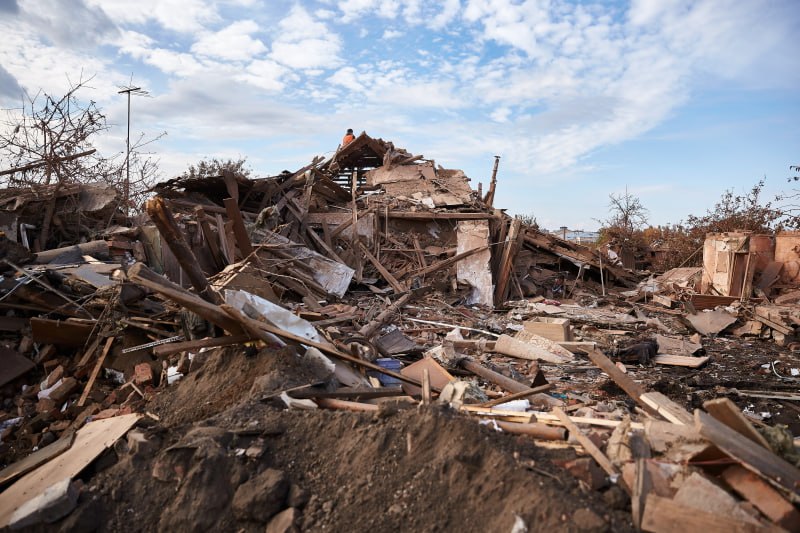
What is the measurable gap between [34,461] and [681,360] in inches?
296

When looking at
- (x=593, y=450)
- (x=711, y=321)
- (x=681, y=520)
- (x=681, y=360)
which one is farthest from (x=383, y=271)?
(x=681, y=520)

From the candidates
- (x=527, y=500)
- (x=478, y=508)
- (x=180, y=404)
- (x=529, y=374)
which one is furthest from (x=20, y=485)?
(x=529, y=374)

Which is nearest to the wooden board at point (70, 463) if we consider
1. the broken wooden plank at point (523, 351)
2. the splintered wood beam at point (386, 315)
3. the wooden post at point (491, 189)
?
the splintered wood beam at point (386, 315)

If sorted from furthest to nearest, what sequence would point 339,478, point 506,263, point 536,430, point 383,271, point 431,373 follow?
1. point 506,263
2. point 383,271
3. point 431,373
4. point 536,430
5. point 339,478

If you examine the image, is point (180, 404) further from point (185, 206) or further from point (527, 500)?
point (185, 206)

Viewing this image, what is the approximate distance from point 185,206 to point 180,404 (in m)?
8.27

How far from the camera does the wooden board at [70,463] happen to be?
125 inches

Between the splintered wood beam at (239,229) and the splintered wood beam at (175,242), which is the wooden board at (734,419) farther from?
the splintered wood beam at (239,229)

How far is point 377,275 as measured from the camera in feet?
40.0

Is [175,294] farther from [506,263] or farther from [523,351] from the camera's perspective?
[506,263]

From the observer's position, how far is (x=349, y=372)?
4.75 meters

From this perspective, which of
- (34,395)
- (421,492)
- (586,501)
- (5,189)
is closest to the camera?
(586,501)

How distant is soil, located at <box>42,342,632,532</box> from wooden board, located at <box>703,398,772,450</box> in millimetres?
806

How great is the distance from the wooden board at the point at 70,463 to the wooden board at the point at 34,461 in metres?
0.06
